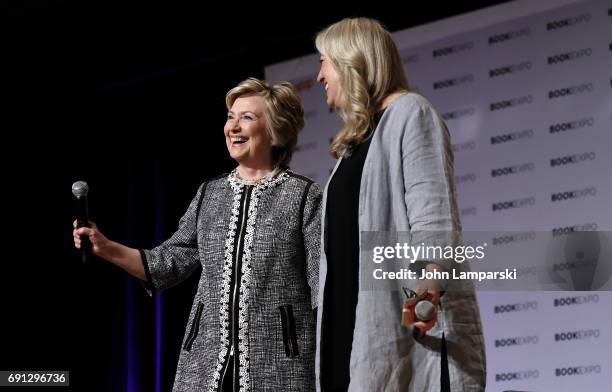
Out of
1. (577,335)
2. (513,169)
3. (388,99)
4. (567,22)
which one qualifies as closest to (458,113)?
(513,169)

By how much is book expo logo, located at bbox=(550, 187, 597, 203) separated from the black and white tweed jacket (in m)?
1.90

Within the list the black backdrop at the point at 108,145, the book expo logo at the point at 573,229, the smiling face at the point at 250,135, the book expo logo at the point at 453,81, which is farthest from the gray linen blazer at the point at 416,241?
the black backdrop at the point at 108,145

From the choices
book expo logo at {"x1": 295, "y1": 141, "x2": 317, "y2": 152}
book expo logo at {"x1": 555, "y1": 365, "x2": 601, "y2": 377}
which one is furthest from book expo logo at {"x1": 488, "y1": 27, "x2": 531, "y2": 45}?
book expo logo at {"x1": 555, "y1": 365, "x2": 601, "y2": 377}

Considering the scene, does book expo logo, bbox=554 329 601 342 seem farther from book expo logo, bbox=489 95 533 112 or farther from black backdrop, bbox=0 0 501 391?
black backdrop, bbox=0 0 501 391

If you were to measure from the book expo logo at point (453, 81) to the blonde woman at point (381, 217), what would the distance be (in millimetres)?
2643

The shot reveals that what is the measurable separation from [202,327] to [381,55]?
1.02m

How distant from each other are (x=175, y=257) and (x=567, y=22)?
8.23ft

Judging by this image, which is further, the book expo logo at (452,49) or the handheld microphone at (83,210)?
the book expo logo at (452,49)

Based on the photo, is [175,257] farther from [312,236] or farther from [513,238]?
[513,238]

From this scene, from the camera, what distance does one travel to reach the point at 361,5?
201 inches

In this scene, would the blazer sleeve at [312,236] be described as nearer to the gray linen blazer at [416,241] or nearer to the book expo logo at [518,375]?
the gray linen blazer at [416,241]

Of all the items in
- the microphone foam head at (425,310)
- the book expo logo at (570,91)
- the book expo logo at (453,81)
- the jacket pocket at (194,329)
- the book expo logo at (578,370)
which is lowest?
the microphone foam head at (425,310)

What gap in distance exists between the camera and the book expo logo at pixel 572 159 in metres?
4.27

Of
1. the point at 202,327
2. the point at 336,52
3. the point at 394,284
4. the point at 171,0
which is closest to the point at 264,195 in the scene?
the point at 202,327
